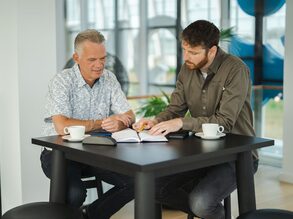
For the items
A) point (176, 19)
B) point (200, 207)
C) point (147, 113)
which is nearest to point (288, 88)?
point (147, 113)

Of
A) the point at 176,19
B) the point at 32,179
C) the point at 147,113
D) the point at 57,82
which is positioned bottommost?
the point at 32,179

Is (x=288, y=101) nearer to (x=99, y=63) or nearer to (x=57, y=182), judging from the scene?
(x=99, y=63)

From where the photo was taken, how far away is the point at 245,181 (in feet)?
7.73

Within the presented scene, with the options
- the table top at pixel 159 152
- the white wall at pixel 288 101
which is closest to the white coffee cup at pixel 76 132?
the table top at pixel 159 152

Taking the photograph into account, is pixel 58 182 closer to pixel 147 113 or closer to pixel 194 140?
pixel 194 140

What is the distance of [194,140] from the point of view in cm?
228

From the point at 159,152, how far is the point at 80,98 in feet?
2.98

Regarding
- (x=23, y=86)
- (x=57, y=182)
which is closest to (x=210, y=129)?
(x=57, y=182)

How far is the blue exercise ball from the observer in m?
5.18

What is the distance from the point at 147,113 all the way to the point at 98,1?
242cm

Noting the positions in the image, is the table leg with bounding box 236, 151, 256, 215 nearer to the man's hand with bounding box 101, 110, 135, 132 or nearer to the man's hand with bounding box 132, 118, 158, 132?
the man's hand with bounding box 132, 118, 158, 132

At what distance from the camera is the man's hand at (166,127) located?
2.36 m

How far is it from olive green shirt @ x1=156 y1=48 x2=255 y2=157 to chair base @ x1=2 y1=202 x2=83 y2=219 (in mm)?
675

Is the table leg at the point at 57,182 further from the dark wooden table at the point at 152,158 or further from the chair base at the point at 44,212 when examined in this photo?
the chair base at the point at 44,212
